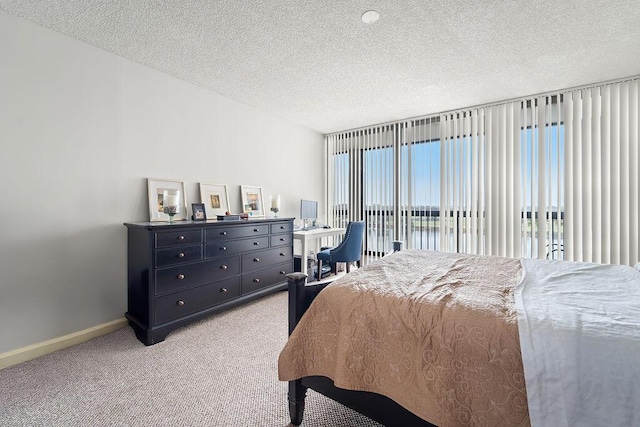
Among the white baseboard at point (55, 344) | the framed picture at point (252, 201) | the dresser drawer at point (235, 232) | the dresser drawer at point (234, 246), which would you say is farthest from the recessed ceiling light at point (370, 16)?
the white baseboard at point (55, 344)

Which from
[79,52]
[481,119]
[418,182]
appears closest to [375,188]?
[418,182]

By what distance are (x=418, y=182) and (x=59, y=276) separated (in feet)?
15.2

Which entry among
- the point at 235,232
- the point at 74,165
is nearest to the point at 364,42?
the point at 235,232

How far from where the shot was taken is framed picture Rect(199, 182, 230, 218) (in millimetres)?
3363

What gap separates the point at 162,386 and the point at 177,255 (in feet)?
3.53

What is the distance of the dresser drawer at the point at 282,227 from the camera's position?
11.6 ft

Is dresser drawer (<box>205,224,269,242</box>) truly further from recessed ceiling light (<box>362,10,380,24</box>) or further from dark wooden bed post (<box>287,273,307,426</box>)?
recessed ceiling light (<box>362,10,380,24</box>)

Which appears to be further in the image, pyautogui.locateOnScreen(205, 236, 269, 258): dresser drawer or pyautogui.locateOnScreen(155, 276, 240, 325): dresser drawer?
pyautogui.locateOnScreen(205, 236, 269, 258): dresser drawer

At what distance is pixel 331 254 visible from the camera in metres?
3.97

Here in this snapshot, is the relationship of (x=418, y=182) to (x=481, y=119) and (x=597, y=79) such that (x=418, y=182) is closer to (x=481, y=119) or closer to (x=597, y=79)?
(x=481, y=119)

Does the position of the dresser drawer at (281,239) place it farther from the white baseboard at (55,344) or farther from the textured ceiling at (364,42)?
the textured ceiling at (364,42)

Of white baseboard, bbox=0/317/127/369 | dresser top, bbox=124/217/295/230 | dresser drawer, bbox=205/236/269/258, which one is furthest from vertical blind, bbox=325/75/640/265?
white baseboard, bbox=0/317/127/369

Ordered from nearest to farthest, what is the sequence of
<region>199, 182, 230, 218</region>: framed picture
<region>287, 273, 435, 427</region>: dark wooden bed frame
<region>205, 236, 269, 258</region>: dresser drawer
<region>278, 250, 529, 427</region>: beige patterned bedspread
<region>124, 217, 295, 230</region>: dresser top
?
<region>278, 250, 529, 427</region>: beige patterned bedspread → <region>287, 273, 435, 427</region>: dark wooden bed frame → <region>124, 217, 295, 230</region>: dresser top → <region>205, 236, 269, 258</region>: dresser drawer → <region>199, 182, 230, 218</region>: framed picture

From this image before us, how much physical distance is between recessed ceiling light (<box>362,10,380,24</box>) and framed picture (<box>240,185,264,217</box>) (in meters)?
2.52
